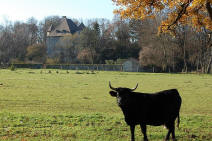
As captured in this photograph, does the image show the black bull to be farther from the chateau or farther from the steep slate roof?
the steep slate roof

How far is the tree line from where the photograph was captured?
6719 centimetres

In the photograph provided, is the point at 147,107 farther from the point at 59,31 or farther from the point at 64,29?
the point at 59,31

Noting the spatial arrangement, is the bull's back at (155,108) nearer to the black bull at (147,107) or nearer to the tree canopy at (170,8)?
the black bull at (147,107)

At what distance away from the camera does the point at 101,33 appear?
90.1 meters

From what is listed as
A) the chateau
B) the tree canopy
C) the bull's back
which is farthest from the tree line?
the bull's back

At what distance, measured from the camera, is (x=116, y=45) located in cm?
8275

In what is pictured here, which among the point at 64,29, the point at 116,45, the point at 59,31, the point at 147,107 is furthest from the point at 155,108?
the point at 59,31

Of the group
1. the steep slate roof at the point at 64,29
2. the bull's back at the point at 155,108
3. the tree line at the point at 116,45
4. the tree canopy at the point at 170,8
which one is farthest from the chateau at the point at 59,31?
the bull's back at the point at 155,108

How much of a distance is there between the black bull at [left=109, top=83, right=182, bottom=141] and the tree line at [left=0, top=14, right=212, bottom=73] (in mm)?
50471

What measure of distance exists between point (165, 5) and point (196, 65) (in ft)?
209

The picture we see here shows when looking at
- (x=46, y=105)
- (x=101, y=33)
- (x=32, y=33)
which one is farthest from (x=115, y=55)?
(x=46, y=105)

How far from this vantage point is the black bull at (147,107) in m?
7.22

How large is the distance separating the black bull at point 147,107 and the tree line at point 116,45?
50.5 m

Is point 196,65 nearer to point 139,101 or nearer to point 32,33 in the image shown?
point 32,33
